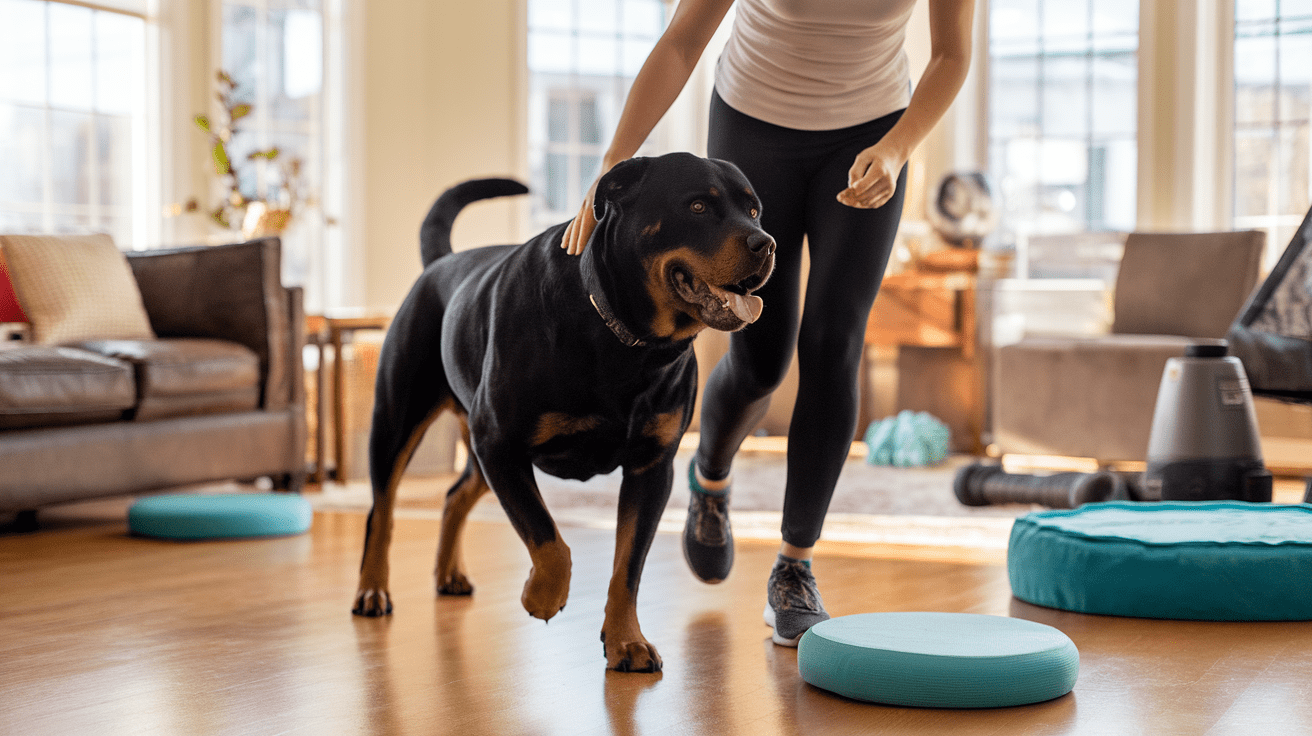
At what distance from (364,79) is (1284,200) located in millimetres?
4613

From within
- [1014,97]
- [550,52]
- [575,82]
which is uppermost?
[550,52]

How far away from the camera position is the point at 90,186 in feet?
18.5

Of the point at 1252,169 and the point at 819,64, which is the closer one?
the point at 819,64

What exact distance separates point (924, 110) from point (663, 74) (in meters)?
0.39

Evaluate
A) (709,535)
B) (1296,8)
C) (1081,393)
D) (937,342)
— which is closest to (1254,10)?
(1296,8)

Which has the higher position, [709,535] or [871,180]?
[871,180]

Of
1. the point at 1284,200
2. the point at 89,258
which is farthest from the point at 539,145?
the point at 1284,200

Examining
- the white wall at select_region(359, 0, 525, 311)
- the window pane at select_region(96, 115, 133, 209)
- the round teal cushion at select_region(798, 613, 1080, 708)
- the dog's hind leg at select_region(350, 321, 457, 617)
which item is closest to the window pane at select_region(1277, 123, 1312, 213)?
the white wall at select_region(359, 0, 525, 311)

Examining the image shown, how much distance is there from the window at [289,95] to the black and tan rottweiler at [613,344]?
447cm

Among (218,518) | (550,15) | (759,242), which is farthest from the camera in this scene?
(550,15)

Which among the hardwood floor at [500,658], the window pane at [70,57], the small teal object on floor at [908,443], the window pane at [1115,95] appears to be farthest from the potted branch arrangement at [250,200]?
the window pane at [1115,95]

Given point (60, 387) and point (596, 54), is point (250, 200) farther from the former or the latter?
point (596, 54)

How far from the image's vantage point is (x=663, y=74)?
180cm

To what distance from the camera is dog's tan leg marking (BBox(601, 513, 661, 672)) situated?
1.72m
